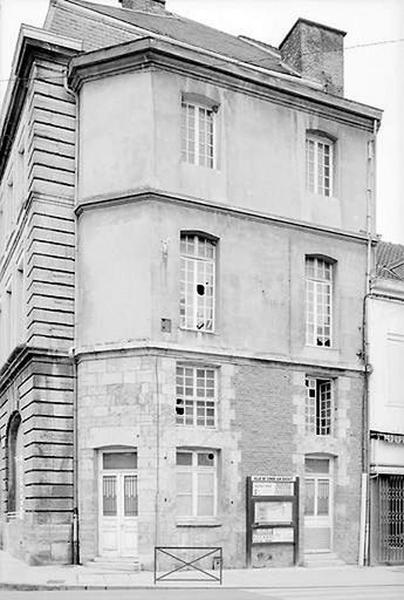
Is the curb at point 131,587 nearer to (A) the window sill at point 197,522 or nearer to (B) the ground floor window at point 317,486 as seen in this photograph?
(A) the window sill at point 197,522

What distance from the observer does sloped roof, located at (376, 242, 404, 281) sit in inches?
1175

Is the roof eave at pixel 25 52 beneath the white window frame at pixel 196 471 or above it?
above

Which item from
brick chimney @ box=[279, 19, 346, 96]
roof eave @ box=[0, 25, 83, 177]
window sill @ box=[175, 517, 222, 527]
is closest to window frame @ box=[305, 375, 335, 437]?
window sill @ box=[175, 517, 222, 527]

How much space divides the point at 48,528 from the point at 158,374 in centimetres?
412

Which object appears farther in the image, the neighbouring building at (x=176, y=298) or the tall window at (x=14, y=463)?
the tall window at (x=14, y=463)

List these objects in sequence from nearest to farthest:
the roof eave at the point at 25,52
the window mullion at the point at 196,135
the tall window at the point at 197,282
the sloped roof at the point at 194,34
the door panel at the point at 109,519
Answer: the door panel at the point at 109,519 → the tall window at the point at 197,282 → the roof eave at the point at 25,52 → the window mullion at the point at 196,135 → the sloped roof at the point at 194,34

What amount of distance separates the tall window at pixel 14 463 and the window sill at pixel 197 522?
16.5 ft

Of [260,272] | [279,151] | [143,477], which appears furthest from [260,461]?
[279,151]

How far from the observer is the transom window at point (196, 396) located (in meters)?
22.4

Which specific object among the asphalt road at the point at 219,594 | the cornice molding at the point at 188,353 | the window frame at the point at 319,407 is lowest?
the asphalt road at the point at 219,594

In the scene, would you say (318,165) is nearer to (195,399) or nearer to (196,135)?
(196,135)

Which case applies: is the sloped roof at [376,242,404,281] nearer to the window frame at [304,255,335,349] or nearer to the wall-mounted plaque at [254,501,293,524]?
the window frame at [304,255,335,349]

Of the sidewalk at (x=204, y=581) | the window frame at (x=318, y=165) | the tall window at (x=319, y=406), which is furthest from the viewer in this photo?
the window frame at (x=318, y=165)

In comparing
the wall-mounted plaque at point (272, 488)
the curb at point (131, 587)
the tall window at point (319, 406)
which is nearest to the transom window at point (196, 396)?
the wall-mounted plaque at point (272, 488)
